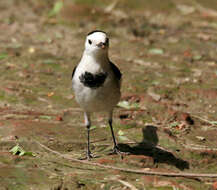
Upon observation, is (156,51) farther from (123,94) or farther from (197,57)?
(123,94)

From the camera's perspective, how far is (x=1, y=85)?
6.76m

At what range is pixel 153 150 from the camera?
5234 millimetres

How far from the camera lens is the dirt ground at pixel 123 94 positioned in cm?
451

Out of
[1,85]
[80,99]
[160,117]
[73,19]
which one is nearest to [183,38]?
[73,19]

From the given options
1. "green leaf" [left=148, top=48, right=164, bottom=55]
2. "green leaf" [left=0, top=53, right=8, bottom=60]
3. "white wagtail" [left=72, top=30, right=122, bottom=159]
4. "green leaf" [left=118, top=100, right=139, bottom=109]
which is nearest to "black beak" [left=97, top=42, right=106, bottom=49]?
"white wagtail" [left=72, top=30, right=122, bottom=159]

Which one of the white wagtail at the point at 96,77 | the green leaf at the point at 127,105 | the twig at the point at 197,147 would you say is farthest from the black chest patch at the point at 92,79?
the green leaf at the point at 127,105

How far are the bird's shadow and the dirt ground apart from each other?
1cm

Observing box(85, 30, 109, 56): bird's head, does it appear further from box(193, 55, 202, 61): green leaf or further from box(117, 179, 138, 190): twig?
box(193, 55, 202, 61): green leaf

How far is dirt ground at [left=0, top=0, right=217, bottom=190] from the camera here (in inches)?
178

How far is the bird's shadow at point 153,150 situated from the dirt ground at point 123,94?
1cm

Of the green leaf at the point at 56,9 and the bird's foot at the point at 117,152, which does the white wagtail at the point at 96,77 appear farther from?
the green leaf at the point at 56,9

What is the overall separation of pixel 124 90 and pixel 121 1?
14.7 feet

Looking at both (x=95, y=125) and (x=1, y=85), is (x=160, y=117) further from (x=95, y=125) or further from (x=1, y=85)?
(x=1, y=85)

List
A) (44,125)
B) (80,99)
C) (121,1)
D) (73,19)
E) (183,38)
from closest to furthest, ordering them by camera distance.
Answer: (80,99) < (44,125) < (183,38) < (73,19) < (121,1)
